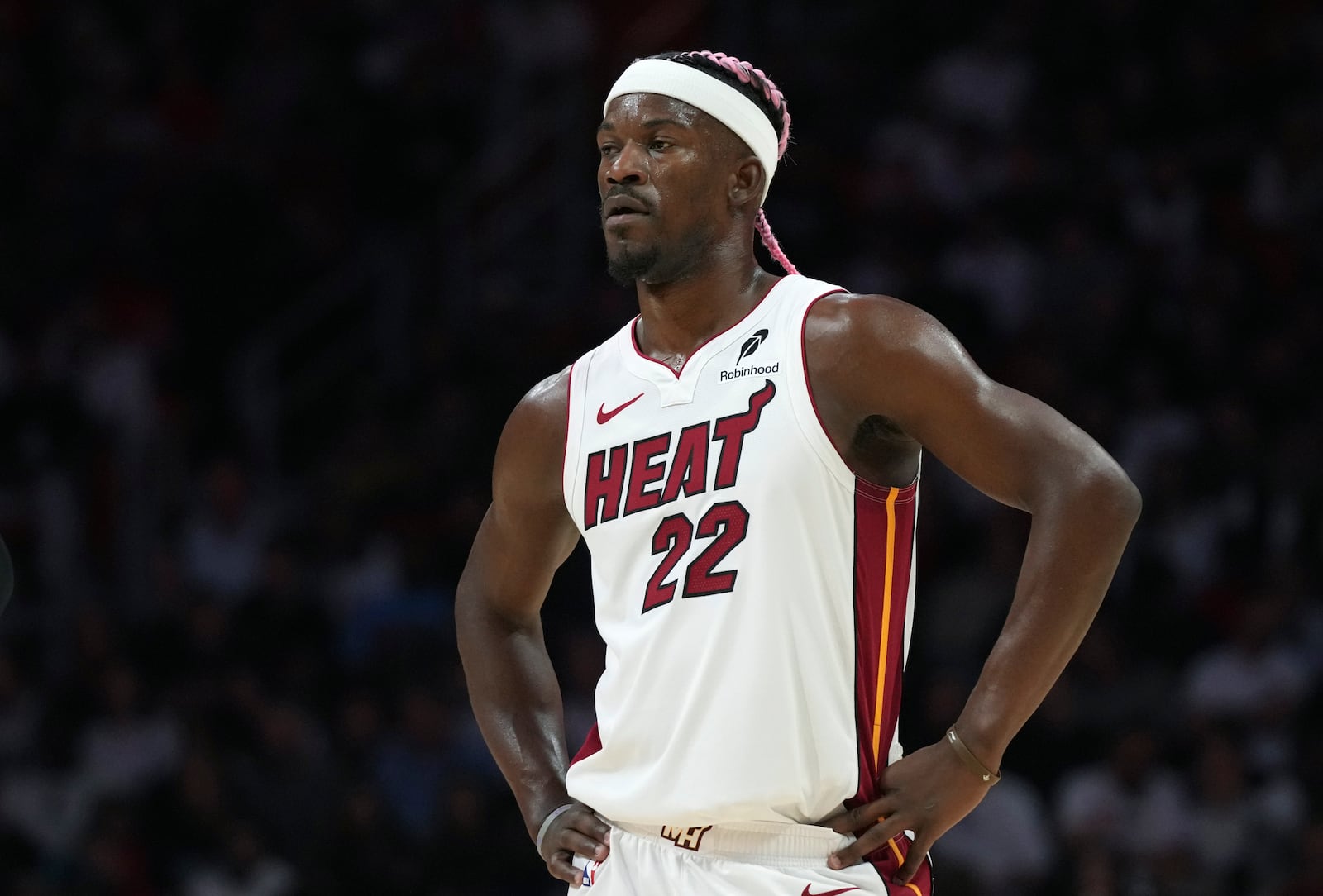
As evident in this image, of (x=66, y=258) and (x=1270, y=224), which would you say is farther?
(x=66, y=258)

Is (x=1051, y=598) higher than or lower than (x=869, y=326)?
lower

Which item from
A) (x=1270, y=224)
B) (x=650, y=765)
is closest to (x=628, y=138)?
(x=650, y=765)

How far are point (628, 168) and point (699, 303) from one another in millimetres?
359

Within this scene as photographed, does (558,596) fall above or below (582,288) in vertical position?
below

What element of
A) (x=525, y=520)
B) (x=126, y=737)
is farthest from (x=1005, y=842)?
(x=525, y=520)

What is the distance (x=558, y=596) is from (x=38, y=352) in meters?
4.08

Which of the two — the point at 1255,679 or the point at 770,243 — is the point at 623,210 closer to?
the point at 770,243

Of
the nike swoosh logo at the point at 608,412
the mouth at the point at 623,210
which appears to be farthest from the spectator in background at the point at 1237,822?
the mouth at the point at 623,210

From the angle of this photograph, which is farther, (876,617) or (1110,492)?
(876,617)

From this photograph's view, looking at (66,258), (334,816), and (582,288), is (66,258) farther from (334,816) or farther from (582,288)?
(334,816)

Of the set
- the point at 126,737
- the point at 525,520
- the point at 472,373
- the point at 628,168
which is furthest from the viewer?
the point at 472,373

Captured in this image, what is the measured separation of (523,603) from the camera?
4.71m

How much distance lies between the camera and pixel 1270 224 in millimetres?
11164

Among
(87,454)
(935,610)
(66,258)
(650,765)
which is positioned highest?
(66,258)
